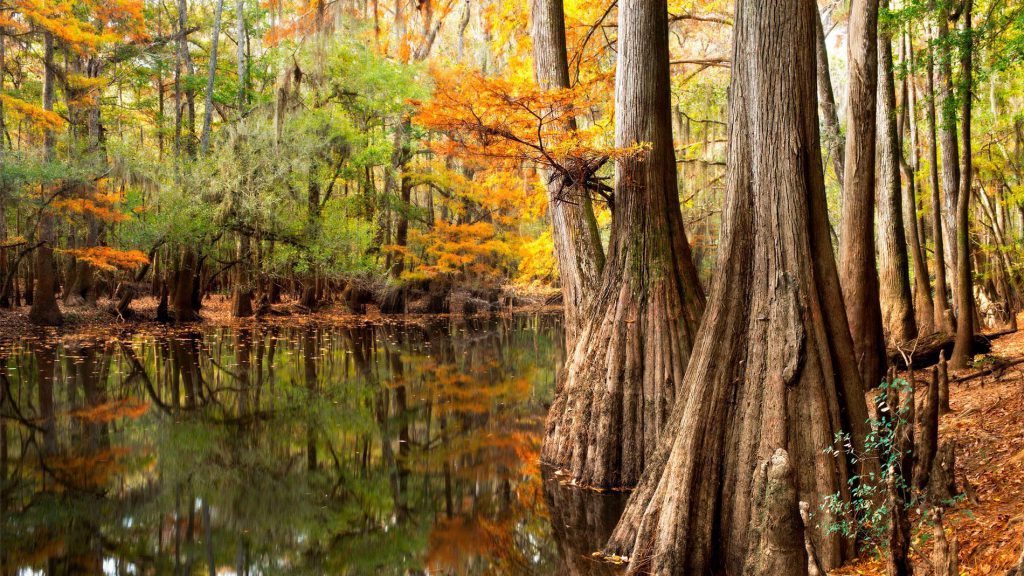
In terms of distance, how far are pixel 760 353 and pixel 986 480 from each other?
1851 mm

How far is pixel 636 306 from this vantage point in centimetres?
705

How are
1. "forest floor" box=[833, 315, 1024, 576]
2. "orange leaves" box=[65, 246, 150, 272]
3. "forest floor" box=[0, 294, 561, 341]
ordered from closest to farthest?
"forest floor" box=[833, 315, 1024, 576] → "orange leaves" box=[65, 246, 150, 272] → "forest floor" box=[0, 294, 561, 341]

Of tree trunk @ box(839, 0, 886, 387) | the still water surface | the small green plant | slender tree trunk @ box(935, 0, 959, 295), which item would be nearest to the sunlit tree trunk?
slender tree trunk @ box(935, 0, 959, 295)

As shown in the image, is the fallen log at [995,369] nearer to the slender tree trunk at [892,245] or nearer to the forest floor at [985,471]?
the forest floor at [985,471]

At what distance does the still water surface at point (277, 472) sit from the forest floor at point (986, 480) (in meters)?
2.38

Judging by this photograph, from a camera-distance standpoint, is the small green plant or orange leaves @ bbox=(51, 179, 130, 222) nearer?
the small green plant

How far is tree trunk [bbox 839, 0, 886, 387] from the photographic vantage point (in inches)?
329

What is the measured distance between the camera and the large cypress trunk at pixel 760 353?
4742 mm

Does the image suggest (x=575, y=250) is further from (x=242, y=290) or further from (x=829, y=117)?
(x=242, y=290)

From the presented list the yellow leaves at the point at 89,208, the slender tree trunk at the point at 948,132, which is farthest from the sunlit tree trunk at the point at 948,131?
the yellow leaves at the point at 89,208

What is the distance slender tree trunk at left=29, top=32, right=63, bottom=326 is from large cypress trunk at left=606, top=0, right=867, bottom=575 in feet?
62.6

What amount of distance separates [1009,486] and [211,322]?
2299 cm

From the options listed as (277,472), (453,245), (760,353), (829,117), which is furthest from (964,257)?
(453,245)

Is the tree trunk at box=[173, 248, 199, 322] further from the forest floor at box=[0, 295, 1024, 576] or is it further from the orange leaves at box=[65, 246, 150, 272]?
the forest floor at box=[0, 295, 1024, 576]
